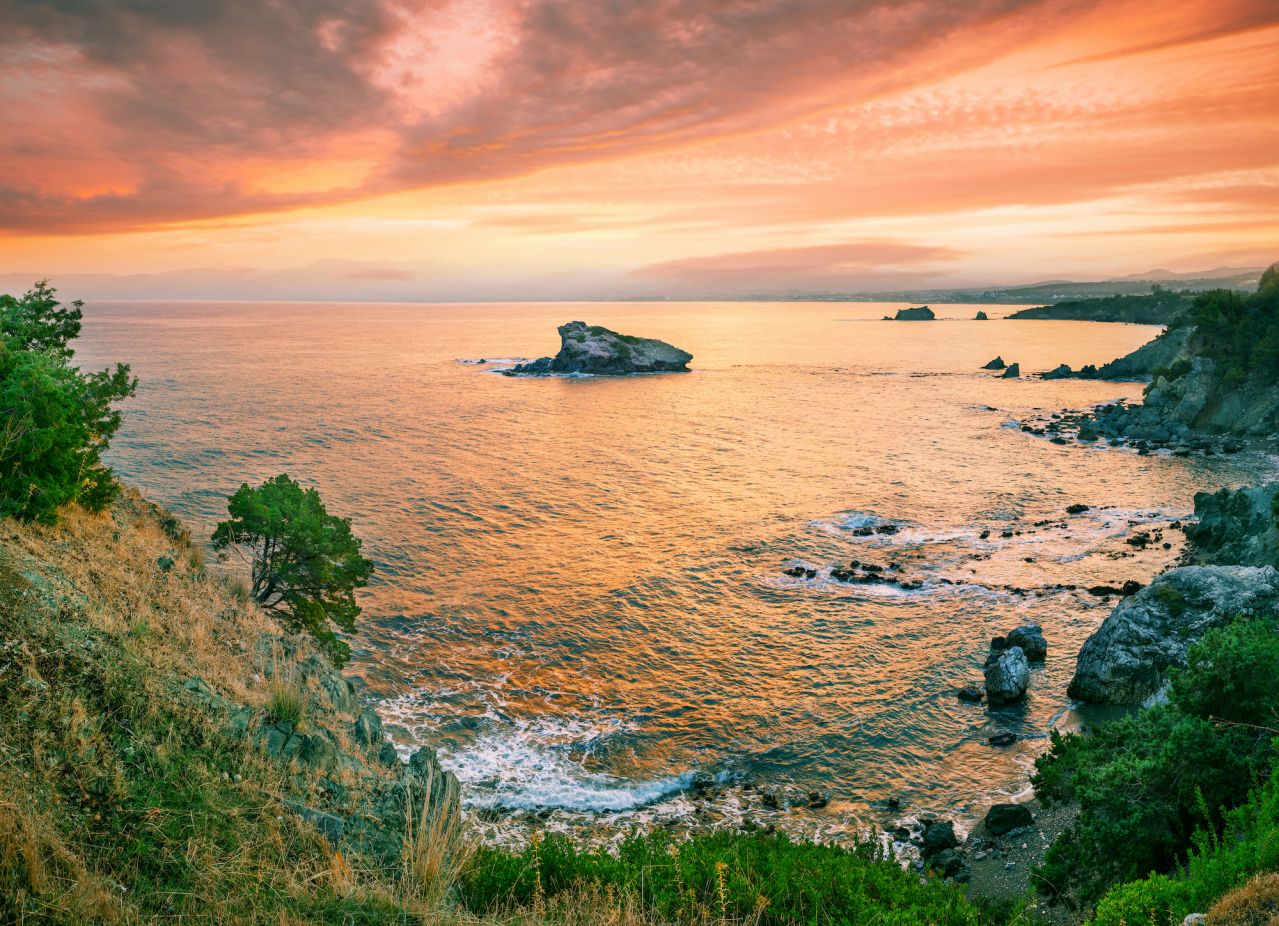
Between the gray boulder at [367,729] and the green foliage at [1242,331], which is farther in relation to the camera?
the green foliage at [1242,331]

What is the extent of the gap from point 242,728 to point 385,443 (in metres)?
64.3

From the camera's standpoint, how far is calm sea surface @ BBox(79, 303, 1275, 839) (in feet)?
81.3

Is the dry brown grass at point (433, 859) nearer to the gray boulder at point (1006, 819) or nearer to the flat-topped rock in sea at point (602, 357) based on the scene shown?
the gray boulder at point (1006, 819)

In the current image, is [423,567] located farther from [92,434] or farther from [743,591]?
[92,434]

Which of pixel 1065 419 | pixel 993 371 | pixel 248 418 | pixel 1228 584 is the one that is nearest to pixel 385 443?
pixel 248 418

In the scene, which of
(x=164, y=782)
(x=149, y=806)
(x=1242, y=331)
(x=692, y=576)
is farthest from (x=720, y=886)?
(x=1242, y=331)

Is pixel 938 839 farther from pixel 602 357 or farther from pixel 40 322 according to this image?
pixel 602 357

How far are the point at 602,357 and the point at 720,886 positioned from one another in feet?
438

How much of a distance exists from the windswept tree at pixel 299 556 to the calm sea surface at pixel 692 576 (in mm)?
5083

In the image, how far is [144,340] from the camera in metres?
193

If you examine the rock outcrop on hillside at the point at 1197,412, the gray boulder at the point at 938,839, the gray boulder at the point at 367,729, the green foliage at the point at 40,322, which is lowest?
the gray boulder at the point at 938,839

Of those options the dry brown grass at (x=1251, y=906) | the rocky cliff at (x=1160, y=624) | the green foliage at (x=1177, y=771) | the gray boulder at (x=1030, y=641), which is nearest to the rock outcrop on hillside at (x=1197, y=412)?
the rocky cliff at (x=1160, y=624)

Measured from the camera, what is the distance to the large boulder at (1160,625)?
26.8 m

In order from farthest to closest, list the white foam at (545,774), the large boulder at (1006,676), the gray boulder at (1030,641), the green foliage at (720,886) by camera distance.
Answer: the gray boulder at (1030,641) → the large boulder at (1006,676) → the white foam at (545,774) → the green foliage at (720,886)
